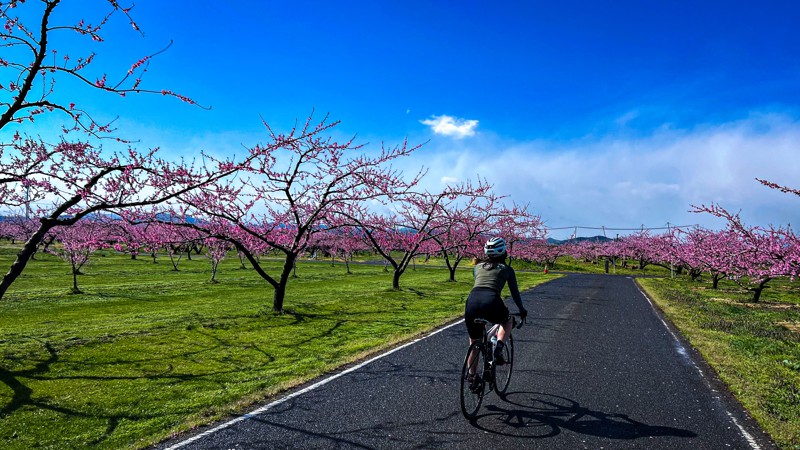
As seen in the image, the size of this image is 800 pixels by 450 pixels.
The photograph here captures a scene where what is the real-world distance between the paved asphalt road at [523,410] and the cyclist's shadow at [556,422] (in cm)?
1

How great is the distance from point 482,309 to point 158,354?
6955 mm

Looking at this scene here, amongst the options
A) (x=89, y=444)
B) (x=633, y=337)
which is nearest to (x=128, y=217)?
(x=89, y=444)

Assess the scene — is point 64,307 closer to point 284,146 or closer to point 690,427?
point 284,146

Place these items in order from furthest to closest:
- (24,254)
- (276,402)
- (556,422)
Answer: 1. (24,254)
2. (276,402)
3. (556,422)

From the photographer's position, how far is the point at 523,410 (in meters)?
5.92

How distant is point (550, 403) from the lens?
20.4 ft

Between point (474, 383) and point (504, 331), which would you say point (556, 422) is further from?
point (504, 331)

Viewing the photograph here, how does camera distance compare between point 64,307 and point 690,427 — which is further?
point 64,307

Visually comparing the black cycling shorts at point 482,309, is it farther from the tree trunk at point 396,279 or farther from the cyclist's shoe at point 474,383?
the tree trunk at point 396,279

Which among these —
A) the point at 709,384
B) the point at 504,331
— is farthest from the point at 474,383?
the point at 709,384

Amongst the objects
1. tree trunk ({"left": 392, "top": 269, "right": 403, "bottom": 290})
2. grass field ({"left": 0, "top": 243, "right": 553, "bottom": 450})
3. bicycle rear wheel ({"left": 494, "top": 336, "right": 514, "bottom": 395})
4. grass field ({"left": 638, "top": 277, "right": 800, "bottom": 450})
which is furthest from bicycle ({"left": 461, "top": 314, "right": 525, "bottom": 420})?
tree trunk ({"left": 392, "top": 269, "right": 403, "bottom": 290})

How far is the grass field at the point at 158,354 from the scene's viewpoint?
217 inches

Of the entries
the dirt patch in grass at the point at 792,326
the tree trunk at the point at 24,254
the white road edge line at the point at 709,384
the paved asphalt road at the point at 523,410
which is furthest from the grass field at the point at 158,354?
the dirt patch in grass at the point at 792,326

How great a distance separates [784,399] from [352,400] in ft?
21.4
